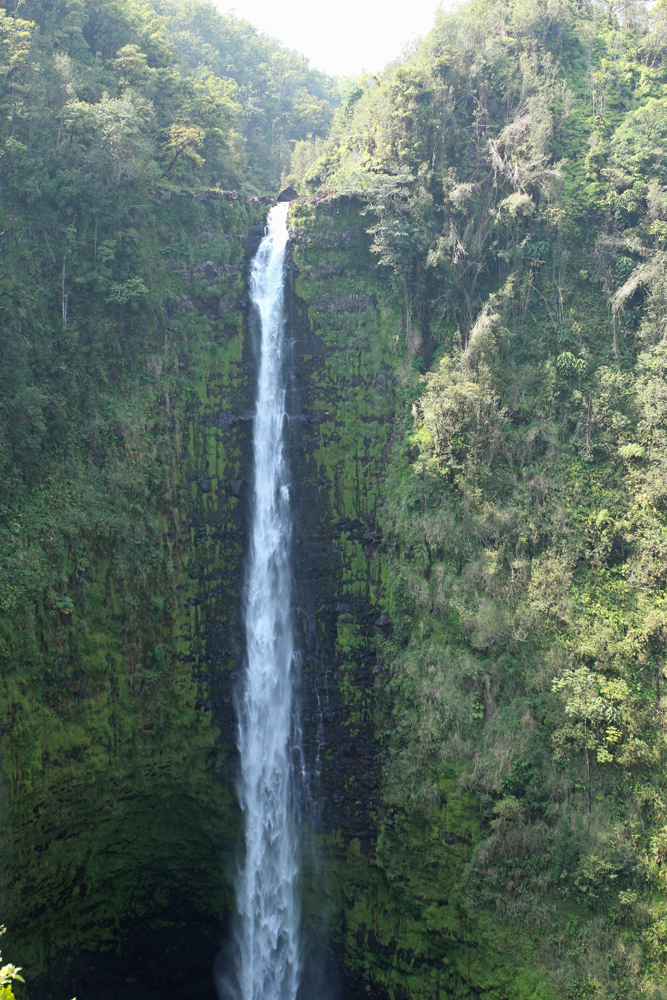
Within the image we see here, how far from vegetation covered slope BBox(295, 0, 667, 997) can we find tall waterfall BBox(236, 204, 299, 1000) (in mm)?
1777

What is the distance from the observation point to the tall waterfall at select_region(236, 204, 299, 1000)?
16547 millimetres

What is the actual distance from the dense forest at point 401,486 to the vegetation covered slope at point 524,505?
0.26ft

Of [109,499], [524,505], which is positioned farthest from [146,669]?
[524,505]

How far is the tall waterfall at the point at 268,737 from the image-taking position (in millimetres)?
16547

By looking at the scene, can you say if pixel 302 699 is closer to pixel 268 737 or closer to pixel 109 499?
pixel 268 737

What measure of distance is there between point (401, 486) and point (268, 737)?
7.21 m

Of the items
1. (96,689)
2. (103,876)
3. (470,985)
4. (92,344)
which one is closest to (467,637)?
(470,985)

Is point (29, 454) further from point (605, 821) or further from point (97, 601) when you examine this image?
point (605, 821)

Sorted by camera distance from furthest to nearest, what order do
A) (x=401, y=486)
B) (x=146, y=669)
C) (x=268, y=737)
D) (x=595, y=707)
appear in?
1. (x=401, y=486)
2. (x=268, y=737)
3. (x=146, y=669)
4. (x=595, y=707)

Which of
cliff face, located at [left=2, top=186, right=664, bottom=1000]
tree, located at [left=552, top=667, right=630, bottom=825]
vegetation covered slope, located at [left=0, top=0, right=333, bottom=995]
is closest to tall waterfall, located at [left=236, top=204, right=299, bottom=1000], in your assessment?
cliff face, located at [left=2, top=186, right=664, bottom=1000]

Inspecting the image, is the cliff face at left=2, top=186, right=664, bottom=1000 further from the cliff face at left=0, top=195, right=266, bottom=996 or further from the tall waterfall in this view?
the tall waterfall

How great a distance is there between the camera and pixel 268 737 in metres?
17.3

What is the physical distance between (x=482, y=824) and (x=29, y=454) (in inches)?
513

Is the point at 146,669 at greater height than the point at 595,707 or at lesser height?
lesser
